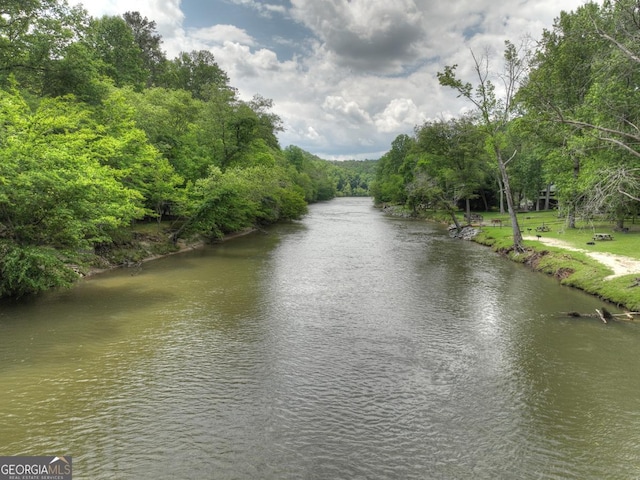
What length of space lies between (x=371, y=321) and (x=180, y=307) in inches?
345

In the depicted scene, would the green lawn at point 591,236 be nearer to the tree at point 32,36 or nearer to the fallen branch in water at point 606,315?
the fallen branch in water at point 606,315

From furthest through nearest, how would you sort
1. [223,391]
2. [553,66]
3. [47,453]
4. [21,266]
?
[553,66], [21,266], [223,391], [47,453]

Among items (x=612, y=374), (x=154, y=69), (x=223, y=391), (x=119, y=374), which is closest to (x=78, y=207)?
(x=119, y=374)

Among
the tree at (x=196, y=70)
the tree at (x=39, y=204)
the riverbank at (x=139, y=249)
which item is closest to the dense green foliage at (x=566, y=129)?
the tree at (x=39, y=204)

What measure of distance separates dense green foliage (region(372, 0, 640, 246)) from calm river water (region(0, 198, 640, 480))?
5.94 metres

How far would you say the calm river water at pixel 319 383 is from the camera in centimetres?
755

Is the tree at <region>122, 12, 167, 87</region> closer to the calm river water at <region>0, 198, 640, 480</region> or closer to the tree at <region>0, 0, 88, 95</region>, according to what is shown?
the tree at <region>0, 0, 88, 95</region>

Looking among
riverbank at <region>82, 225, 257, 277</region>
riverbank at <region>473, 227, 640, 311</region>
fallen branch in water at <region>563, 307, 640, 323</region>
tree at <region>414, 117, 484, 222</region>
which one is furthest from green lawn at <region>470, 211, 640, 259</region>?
riverbank at <region>82, 225, 257, 277</region>

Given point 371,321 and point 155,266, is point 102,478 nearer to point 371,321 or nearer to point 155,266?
point 371,321

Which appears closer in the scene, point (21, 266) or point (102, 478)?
point (102, 478)

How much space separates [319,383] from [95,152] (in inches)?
807

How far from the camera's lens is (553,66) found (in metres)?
33.2

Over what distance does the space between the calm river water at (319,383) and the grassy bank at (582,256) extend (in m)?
1.36

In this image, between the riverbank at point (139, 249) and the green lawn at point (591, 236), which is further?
the riverbank at point (139, 249)
